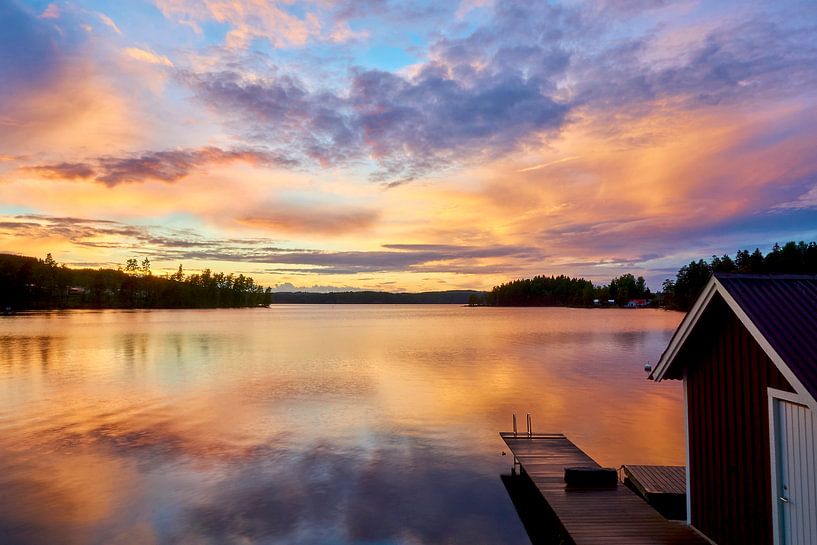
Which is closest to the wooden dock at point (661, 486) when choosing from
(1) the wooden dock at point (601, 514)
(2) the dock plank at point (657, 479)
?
(2) the dock plank at point (657, 479)

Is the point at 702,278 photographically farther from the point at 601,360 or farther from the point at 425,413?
the point at 425,413

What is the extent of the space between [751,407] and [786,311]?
5.52 feet

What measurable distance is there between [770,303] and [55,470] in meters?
21.8

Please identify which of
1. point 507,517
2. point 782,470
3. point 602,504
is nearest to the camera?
point 782,470

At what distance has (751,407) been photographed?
862 centimetres

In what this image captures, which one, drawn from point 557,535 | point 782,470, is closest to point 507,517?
point 557,535

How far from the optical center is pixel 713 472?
32.1 feet

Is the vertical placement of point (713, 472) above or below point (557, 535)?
above

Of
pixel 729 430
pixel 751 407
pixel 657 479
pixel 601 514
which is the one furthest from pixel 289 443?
pixel 751 407

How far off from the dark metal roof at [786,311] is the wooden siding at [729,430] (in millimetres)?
546

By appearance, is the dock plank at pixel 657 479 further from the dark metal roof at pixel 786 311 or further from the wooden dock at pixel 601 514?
the dark metal roof at pixel 786 311

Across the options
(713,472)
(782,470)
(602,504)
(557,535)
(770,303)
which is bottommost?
(557,535)

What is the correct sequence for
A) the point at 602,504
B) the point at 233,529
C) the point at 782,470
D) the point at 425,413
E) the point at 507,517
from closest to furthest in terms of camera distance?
the point at 782,470
the point at 602,504
the point at 233,529
the point at 507,517
the point at 425,413

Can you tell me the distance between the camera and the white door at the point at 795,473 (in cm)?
737
